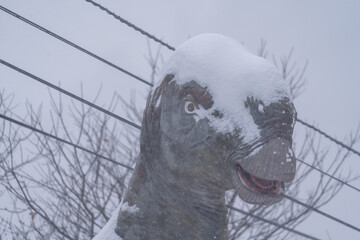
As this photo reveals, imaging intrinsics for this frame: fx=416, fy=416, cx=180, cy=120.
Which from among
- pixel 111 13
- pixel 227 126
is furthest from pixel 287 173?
pixel 111 13

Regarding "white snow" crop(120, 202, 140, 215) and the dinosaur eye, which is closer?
the dinosaur eye

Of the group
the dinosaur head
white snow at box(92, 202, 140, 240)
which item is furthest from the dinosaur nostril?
white snow at box(92, 202, 140, 240)

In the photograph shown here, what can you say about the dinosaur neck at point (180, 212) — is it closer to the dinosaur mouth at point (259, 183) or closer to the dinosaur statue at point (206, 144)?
the dinosaur statue at point (206, 144)

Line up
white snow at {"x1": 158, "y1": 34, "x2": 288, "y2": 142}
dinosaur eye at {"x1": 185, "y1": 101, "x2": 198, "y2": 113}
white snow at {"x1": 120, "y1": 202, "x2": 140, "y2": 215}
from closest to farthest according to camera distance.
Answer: white snow at {"x1": 158, "y1": 34, "x2": 288, "y2": 142}
dinosaur eye at {"x1": 185, "y1": 101, "x2": 198, "y2": 113}
white snow at {"x1": 120, "y1": 202, "x2": 140, "y2": 215}

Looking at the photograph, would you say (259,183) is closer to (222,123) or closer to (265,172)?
(265,172)

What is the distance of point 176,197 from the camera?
1961 millimetres

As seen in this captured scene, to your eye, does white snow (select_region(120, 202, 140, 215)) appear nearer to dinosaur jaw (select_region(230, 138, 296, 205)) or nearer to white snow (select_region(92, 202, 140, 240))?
white snow (select_region(92, 202, 140, 240))

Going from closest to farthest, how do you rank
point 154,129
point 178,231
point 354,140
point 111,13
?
point 178,231
point 154,129
point 111,13
point 354,140

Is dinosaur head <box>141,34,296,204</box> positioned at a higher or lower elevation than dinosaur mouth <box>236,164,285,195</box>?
higher

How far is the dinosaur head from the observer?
164 cm

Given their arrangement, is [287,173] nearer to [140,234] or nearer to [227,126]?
[227,126]

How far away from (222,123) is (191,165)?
9.4 inches

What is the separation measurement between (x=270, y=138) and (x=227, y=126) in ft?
0.66

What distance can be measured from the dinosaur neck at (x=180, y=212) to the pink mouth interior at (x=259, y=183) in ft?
0.69
